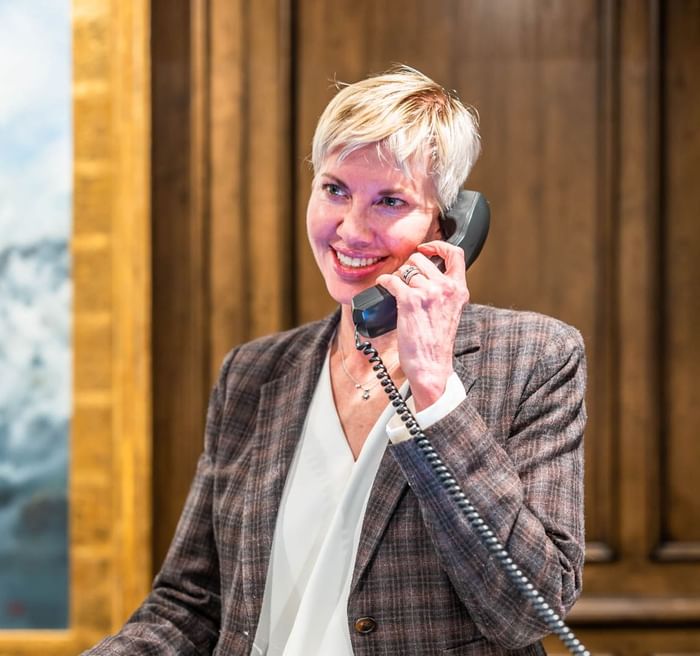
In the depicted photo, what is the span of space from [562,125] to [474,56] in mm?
258

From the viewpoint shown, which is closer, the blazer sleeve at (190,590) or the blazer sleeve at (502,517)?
the blazer sleeve at (502,517)

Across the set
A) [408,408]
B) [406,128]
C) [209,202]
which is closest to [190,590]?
[408,408]

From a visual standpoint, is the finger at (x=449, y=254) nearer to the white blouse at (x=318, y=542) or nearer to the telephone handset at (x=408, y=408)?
the telephone handset at (x=408, y=408)

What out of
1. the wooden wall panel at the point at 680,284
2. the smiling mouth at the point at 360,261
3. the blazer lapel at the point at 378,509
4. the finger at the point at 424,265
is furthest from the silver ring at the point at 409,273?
the wooden wall panel at the point at 680,284

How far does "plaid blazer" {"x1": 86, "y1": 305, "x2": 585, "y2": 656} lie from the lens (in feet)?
3.46

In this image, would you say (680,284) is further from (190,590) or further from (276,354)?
(190,590)

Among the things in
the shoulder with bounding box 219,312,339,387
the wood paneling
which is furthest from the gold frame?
the shoulder with bounding box 219,312,339,387

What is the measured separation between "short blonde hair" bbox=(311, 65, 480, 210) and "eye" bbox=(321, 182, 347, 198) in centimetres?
4

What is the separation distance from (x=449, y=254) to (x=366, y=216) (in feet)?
0.45

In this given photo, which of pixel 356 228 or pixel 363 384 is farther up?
pixel 356 228

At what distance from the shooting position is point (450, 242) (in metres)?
1.29

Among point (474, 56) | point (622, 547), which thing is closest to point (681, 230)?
point (474, 56)

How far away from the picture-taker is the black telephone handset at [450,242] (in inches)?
46.2

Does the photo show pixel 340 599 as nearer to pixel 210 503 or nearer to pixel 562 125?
pixel 210 503
